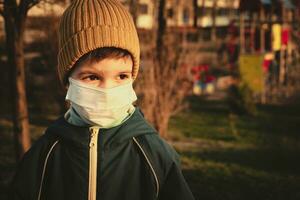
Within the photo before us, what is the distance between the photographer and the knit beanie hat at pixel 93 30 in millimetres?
1935

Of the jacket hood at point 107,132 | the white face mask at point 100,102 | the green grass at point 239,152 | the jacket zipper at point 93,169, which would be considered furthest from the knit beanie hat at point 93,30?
the green grass at point 239,152

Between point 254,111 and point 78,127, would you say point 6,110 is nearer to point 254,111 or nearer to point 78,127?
point 254,111

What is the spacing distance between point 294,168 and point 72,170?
4534mm

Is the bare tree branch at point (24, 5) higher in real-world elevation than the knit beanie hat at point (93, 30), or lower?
higher

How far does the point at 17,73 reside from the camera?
14.5 feet

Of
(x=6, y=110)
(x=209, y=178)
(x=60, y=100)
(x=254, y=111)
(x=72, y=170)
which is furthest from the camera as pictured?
(x=6, y=110)

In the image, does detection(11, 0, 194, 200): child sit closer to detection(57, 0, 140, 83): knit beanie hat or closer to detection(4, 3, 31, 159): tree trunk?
detection(57, 0, 140, 83): knit beanie hat

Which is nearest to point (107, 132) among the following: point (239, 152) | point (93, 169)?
point (93, 169)

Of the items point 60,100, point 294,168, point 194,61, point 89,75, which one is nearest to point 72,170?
point 89,75

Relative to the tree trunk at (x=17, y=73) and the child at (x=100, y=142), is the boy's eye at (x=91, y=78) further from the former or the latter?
the tree trunk at (x=17, y=73)

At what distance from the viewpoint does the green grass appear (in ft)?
16.3

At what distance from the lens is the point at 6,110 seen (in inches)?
449

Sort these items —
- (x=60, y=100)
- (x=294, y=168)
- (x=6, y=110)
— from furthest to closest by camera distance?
(x=6, y=110) < (x=60, y=100) < (x=294, y=168)

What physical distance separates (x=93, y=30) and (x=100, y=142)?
48 cm
